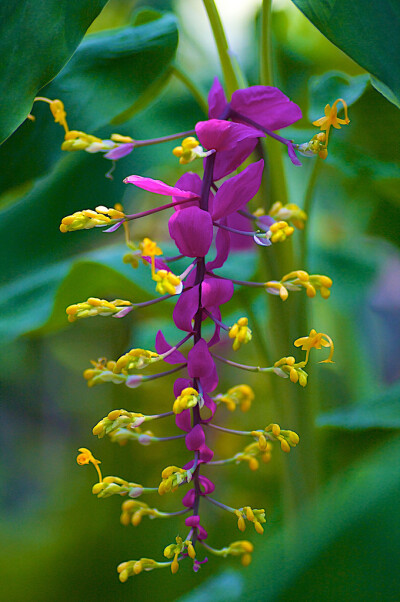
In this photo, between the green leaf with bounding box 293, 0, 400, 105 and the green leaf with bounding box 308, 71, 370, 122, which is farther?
the green leaf with bounding box 308, 71, 370, 122

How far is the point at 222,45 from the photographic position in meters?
0.40

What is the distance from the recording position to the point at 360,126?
0.60 metres

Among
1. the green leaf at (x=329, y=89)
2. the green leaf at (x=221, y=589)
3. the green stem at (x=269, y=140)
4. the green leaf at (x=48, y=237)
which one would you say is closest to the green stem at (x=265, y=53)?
the green stem at (x=269, y=140)

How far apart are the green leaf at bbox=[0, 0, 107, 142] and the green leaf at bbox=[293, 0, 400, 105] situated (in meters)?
0.13

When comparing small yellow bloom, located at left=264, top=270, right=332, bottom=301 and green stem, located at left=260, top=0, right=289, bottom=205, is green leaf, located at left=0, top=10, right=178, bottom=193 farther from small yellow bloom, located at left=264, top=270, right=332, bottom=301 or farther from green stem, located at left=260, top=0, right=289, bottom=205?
small yellow bloom, located at left=264, top=270, right=332, bottom=301

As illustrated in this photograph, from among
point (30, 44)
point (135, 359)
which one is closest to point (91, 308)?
point (135, 359)

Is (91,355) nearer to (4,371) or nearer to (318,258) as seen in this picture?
(4,371)

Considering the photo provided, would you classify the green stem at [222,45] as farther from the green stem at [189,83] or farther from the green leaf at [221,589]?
the green leaf at [221,589]

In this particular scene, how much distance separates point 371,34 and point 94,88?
241 mm

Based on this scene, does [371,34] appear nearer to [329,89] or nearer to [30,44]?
[30,44]

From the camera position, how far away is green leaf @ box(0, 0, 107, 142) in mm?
277

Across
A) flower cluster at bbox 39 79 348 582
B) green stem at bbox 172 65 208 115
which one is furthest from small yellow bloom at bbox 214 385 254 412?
green stem at bbox 172 65 208 115

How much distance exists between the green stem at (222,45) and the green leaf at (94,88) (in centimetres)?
6

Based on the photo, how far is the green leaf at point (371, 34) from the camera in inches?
9.9
